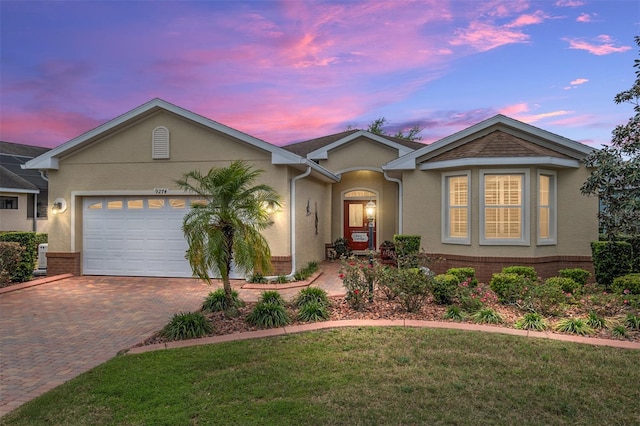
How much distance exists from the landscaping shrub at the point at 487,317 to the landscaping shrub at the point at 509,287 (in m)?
1.07

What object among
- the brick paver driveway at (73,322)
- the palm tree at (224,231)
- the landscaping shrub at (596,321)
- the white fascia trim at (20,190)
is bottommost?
the brick paver driveway at (73,322)

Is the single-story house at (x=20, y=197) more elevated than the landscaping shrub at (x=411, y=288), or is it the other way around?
the single-story house at (x=20, y=197)

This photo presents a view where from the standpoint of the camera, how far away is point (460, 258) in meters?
11.3

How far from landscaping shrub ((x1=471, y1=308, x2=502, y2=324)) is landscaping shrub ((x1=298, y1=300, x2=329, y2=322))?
2471 mm

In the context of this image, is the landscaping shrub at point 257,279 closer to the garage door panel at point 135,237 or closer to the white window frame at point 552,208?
the garage door panel at point 135,237

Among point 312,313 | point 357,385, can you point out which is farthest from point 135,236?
point 357,385

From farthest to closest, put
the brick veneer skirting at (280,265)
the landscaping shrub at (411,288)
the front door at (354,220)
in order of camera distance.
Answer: the front door at (354,220) < the brick veneer skirting at (280,265) < the landscaping shrub at (411,288)

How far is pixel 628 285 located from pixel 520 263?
9.01 ft

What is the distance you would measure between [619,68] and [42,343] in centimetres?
1317

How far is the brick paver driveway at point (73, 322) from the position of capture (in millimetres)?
5000

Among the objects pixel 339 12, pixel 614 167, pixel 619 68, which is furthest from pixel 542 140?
pixel 339 12

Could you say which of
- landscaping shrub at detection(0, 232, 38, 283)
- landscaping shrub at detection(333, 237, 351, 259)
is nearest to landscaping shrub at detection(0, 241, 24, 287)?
landscaping shrub at detection(0, 232, 38, 283)

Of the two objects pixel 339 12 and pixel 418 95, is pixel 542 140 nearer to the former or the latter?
pixel 418 95

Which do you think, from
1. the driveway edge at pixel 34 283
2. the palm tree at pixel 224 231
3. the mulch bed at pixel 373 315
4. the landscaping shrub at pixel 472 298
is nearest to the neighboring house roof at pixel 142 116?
the driveway edge at pixel 34 283
